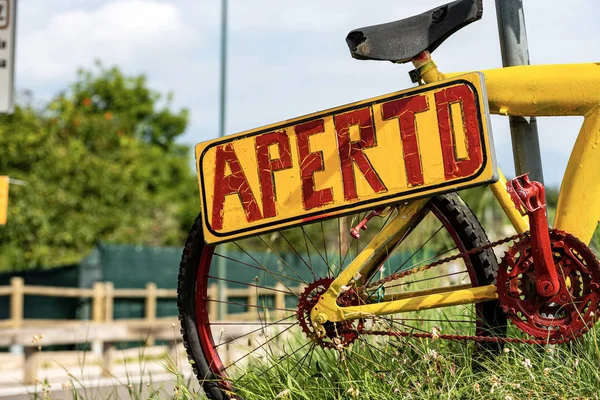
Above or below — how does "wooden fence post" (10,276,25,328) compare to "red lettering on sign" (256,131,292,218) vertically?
below

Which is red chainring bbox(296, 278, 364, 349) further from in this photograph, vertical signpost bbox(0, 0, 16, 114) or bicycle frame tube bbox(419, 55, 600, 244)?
vertical signpost bbox(0, 0, 16, 114)

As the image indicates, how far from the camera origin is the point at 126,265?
16859 millimetres

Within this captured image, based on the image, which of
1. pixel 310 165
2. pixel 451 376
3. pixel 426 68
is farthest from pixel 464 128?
pixel 451 376

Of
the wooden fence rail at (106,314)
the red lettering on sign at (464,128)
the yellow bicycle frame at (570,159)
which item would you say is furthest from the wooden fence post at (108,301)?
the red lettering on sign at (464,128)

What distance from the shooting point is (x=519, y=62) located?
398 centimetres

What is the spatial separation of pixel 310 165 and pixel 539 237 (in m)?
0.87

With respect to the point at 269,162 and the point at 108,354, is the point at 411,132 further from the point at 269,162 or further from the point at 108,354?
the point at 108,354

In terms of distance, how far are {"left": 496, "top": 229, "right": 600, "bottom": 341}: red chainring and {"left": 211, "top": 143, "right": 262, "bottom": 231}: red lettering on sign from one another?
3.20 ft

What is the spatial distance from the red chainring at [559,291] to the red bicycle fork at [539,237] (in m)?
0.03

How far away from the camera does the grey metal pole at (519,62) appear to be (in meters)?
3.98

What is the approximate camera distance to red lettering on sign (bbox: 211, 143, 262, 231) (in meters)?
3.67

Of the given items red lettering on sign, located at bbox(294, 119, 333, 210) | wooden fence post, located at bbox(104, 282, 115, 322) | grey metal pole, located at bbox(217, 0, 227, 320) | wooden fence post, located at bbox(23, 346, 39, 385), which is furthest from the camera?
grey metal pole, located at bbox(217, 0, 227, 320)

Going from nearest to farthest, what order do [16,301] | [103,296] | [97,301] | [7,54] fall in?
[7,54]
[16,301]
[97,301]
[103,296]

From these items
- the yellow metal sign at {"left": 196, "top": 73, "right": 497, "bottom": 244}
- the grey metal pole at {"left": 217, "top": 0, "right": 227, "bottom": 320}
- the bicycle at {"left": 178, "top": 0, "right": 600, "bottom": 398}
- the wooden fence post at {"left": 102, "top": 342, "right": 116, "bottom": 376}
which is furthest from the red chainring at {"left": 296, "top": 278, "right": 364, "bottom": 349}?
the grey metal pole at {"left": 217, "top": 0, "right": 227, "bottom": 320}
